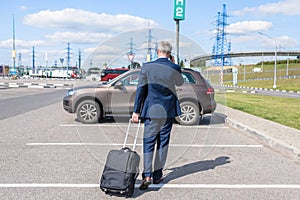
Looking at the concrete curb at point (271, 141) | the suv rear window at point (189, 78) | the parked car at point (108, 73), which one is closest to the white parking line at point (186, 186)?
the concrete curb at point (271, 141)

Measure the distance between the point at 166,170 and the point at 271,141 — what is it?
321cm

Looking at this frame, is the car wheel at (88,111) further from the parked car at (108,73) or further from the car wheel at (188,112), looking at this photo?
the car wheel at (188,112)

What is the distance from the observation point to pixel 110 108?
10.3m

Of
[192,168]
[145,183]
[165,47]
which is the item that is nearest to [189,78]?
[192,168]

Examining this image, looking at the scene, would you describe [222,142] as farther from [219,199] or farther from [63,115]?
[63,115]

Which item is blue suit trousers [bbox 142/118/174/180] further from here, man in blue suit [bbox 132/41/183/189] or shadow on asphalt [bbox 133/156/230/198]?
shadow on asphalt [bbox 133/156/230/198]

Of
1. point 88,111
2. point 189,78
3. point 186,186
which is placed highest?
point 189,78

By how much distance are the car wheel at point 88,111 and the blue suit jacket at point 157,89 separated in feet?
18.9

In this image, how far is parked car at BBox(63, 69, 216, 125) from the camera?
10.1m

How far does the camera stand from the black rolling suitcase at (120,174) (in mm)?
4172

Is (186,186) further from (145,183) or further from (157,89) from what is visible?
(157,89)

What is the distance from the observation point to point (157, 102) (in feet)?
14.8

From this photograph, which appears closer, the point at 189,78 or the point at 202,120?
the point at 189,78

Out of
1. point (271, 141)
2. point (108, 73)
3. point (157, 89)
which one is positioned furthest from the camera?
point (108, 73)
